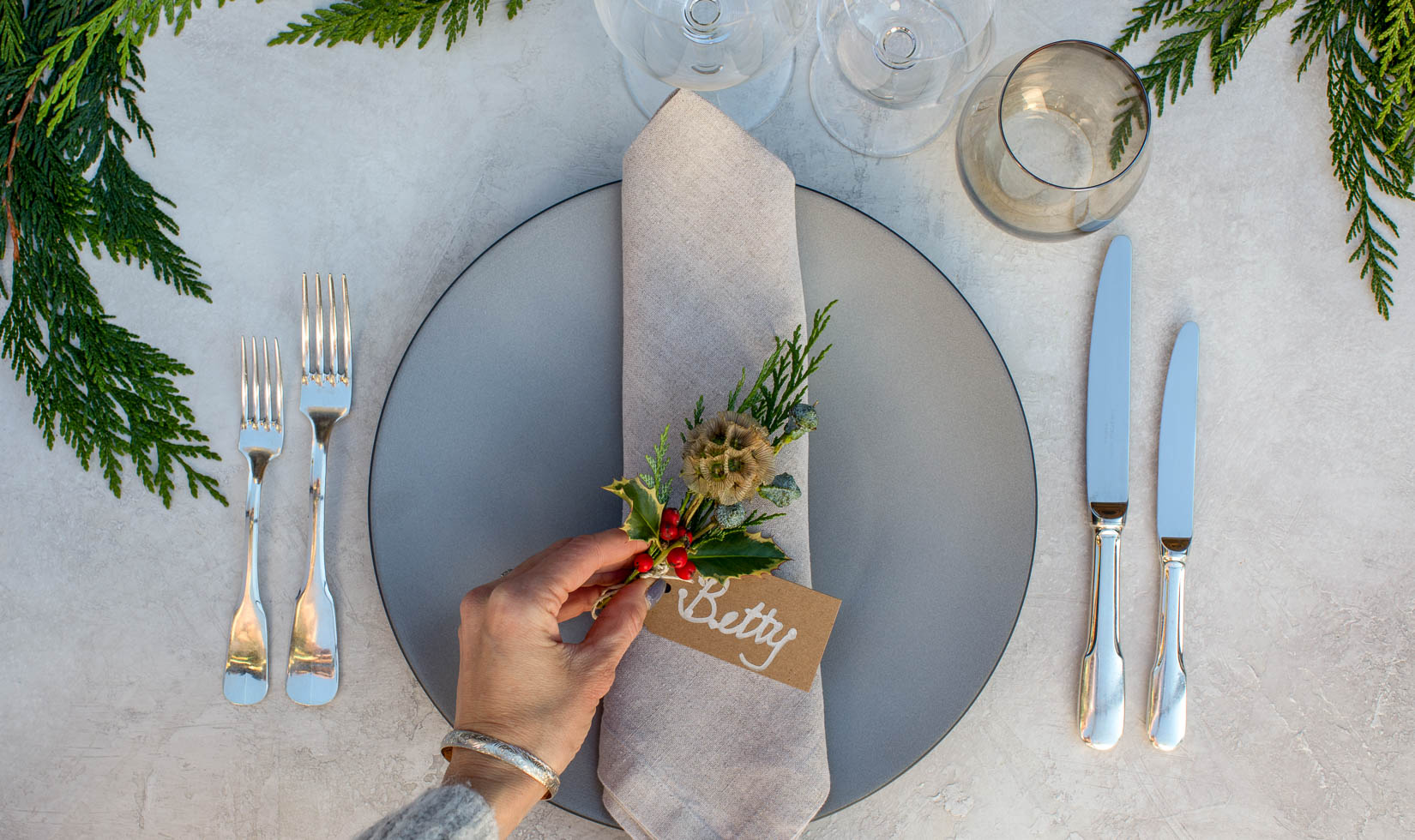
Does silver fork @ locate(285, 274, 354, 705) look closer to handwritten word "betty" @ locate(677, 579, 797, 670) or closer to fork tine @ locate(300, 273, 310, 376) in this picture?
fork tine @ locate(300, 273, 310, 376)

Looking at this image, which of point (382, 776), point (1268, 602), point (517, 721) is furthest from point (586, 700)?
point (1268, 602)

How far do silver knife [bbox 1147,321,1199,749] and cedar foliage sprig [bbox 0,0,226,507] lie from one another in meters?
0.99

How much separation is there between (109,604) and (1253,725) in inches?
48.2

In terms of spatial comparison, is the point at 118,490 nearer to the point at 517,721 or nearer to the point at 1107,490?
the point at 517,721

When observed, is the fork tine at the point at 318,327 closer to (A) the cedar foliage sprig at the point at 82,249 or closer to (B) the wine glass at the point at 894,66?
(A) the cedar foliage sprig at the point at 82,249

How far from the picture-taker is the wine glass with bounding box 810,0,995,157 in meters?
0.71

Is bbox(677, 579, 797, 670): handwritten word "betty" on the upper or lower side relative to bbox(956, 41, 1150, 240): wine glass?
lower

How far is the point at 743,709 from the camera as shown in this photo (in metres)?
0.70

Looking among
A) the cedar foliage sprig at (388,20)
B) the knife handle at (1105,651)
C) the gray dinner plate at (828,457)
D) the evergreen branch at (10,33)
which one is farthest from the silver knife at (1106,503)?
the evergreen branch at (10,33)

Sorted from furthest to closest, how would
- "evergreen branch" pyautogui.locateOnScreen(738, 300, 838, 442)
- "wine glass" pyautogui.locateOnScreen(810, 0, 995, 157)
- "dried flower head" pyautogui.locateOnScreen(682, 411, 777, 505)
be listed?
"wine glass" pyautogui.locateOnScreen(810, 0, 995, 157), "evergreen branch" pyautogui.locateOnScreen(738, 300, 838, 442), "dried flower head" pyautogui.locateOnScreen(682, 411, 777, 505)

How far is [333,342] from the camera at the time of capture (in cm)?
82

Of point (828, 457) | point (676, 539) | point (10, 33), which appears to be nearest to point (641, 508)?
point (676, 539)

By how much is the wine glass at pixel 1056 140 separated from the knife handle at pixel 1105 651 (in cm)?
31

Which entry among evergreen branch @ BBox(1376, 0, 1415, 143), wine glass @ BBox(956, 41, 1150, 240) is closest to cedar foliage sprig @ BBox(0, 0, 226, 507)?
wine glass @ BBox(956, 41, 1150, 240)
